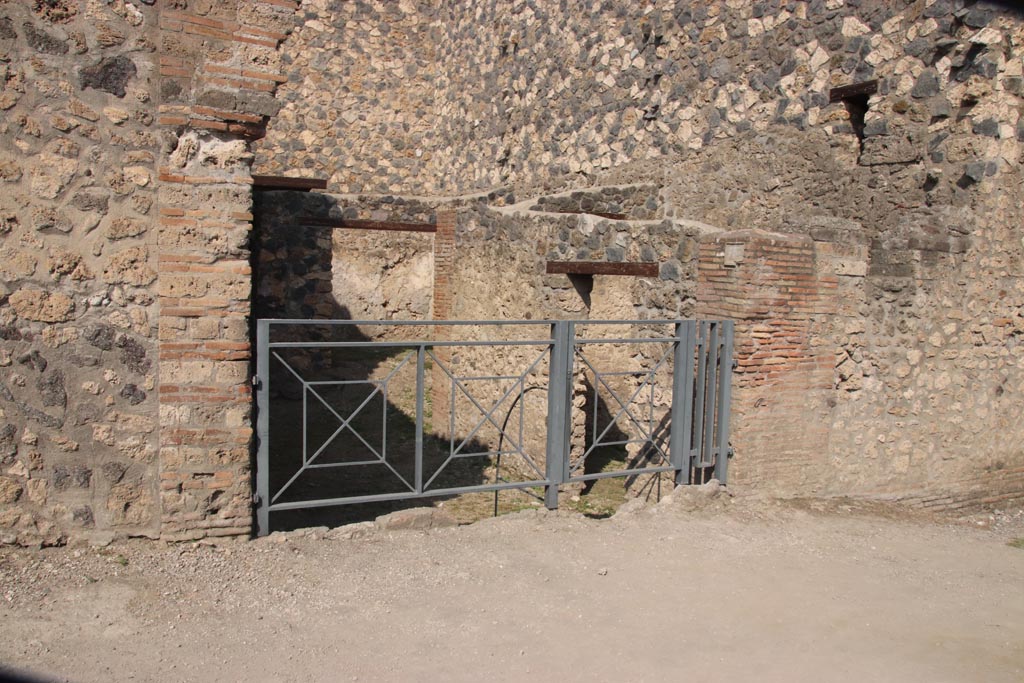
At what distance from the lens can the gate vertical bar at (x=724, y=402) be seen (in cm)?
609

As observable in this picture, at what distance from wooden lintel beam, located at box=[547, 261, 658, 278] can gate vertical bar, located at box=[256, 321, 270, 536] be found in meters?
3.31

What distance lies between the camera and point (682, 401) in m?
6.11

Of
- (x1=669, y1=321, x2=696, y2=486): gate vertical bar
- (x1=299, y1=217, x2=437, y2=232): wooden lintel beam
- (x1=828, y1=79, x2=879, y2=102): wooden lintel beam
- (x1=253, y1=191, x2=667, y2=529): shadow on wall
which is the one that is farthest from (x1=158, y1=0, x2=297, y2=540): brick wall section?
(x1=299, y1=217, x2=437, y2=232): wooden lintel beam

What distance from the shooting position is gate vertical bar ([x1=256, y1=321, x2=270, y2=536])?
4.63 metres

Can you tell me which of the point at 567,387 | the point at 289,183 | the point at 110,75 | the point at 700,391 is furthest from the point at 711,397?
the point at 289,183

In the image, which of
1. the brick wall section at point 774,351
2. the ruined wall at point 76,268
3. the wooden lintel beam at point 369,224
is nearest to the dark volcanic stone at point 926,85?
the brick wall section at point 774,351

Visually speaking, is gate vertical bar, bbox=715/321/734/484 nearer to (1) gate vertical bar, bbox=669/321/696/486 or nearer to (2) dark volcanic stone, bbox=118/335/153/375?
(1) gate vertical bar, bbox=669/321/696/486

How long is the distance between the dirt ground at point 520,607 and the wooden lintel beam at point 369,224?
278 inches

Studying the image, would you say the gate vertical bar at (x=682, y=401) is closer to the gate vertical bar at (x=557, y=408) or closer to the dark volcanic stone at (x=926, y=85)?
the gate vertical bar at (x=557, y=408)

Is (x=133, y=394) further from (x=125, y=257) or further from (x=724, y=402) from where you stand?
(x=724, y=402)

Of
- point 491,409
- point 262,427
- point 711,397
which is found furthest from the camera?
point 711,397

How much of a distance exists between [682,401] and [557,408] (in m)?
1.05

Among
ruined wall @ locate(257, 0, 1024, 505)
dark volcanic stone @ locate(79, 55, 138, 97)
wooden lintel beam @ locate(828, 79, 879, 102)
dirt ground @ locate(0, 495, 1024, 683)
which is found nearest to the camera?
dirt ground @ locate(0, 495, 1024, 683)

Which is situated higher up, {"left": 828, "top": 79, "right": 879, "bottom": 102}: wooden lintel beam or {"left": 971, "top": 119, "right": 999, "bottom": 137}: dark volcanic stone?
{"left": 828, "top": 79, "right": 879, "bottom": 102}: wooden lintel beam
